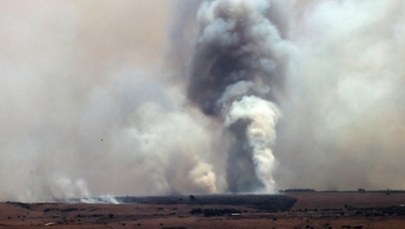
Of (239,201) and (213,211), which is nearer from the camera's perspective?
(213,211)

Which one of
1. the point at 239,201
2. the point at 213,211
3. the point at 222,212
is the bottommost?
the point at 222,212

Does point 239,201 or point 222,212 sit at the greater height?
point 239,201

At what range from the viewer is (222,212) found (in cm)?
8606

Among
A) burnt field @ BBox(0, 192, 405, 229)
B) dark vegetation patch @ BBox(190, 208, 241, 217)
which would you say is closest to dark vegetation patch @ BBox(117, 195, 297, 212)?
burnt field @ BBox(0, 192, 405, 229)

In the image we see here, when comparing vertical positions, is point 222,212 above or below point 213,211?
below

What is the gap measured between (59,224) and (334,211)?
1348 inches

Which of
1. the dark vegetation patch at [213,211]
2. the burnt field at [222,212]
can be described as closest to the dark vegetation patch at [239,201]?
the burnt field at [222,212]

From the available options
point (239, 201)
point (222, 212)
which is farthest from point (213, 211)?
point (239, 201)

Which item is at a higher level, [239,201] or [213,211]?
[239,201]

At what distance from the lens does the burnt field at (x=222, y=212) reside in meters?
73.8

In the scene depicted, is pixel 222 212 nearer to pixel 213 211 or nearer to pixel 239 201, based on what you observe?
pixel 213 211

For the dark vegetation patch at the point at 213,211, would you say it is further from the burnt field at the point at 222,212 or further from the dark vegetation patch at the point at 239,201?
the dark vegetation patch at the point at 239,201

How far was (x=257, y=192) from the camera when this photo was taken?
331 ft

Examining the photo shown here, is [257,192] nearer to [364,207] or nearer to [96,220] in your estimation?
[364,207]
